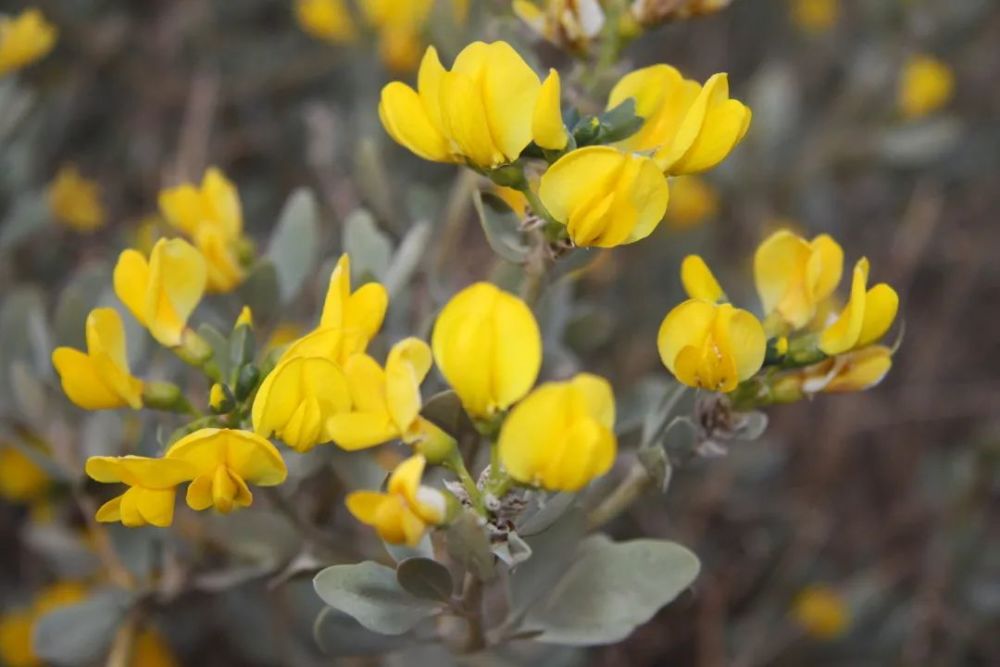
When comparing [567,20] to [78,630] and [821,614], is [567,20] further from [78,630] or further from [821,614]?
[821,614]

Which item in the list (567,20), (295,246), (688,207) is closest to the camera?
(567,20)

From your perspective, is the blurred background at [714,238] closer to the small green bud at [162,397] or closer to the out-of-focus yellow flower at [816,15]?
the out-of-focus yellow flower at [816,15]

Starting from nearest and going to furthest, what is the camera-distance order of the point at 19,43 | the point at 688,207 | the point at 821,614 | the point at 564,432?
1. the point at 564,432
2. the point at 19,43
3. the point at 821,614
4. the point at 688,207

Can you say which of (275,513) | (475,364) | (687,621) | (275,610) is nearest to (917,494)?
(687,621)

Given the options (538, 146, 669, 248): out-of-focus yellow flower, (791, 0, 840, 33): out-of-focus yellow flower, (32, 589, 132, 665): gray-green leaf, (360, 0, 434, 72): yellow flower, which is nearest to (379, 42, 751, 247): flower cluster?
(538, 146, 669, 248): out-of-focus yellow flower

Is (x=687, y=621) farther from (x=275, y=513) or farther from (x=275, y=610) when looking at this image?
(x=275, y=513)

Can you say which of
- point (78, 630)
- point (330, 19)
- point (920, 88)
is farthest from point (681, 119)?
point (920, 88)

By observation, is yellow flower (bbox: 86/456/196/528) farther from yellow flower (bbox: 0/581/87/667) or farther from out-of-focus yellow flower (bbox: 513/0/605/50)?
yellow flower (bbox: 0/581/87/667)

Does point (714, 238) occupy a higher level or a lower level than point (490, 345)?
lower

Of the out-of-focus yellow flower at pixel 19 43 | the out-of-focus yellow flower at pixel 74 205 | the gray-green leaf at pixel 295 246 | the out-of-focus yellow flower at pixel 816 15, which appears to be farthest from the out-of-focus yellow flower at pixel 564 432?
the out-of-focus yellow flower at pixel 816 15
